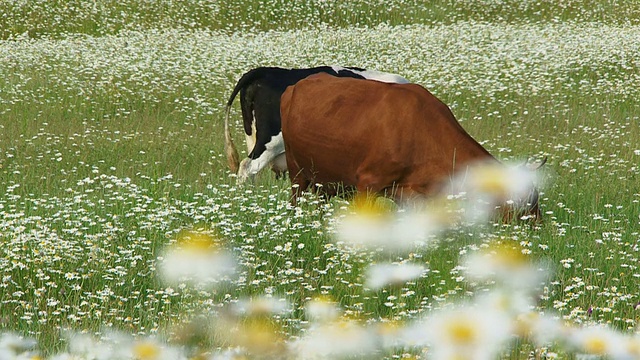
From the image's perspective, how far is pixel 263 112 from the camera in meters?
9.84

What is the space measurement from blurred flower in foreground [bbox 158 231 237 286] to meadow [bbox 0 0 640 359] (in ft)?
0.16

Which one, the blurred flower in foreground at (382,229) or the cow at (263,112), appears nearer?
the blurred flower in foreground at (382,229)

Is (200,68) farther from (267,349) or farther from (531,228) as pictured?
(267,349)

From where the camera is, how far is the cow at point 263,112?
9672 millimetres

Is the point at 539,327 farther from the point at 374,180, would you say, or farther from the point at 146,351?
the point at 374,180

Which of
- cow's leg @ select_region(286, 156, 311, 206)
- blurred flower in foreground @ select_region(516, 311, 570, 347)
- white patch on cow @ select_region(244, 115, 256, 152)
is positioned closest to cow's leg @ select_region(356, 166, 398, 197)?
cow's leg @ select_region(286, 156, 311, 206)

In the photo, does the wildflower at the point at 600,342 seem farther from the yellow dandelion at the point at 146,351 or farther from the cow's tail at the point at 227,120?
the cow's tail at the point at 227,120

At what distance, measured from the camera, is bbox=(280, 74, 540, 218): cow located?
7.00 m

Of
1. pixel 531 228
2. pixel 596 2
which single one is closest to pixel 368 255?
pixel 531 228

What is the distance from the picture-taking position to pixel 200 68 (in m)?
17.1

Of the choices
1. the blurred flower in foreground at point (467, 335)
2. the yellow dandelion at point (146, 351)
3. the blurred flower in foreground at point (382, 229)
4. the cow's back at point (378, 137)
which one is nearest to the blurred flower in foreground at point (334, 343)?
the blurred flower in foreground at point (467, 335)

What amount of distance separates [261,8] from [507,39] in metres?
8.86

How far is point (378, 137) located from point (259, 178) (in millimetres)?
2819

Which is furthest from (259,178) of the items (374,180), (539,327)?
(539,327)
